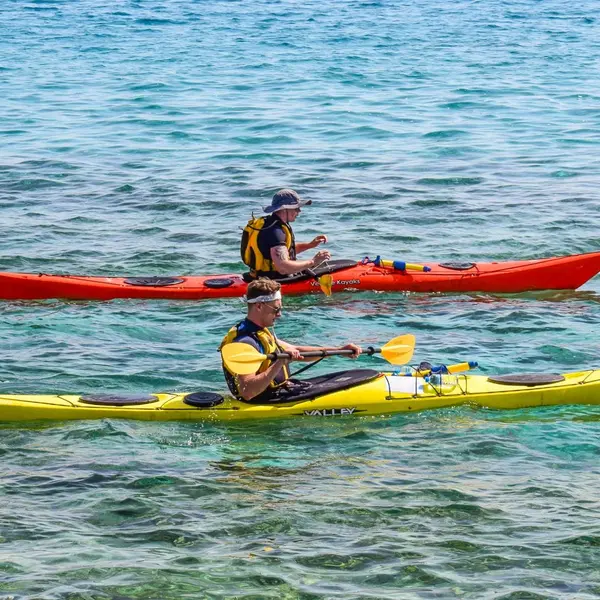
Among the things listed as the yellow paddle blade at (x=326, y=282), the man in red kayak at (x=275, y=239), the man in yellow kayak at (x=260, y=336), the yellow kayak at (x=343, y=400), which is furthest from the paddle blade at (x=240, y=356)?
the yellow paddle blade at (x=326, y=282)

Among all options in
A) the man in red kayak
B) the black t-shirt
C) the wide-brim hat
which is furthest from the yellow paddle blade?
the wide-brim hat

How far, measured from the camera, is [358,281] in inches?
423

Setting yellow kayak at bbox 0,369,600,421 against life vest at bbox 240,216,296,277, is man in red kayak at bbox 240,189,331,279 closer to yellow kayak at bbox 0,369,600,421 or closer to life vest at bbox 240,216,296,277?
life vest at bbox 240,216,296,277

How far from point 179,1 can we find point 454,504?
95.3 ft

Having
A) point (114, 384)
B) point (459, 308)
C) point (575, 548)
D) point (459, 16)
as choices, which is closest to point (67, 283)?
point (114, 384)

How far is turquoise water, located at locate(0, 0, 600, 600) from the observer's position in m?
5.74

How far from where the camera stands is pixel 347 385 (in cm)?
752

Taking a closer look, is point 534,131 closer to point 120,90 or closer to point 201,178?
point 201,178

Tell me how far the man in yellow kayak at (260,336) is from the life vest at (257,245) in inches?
99.7

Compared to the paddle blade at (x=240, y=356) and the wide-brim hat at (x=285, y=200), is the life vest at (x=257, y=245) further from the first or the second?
the paddle blade at (x=240, y=356)

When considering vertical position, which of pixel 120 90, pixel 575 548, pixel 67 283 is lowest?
pixel 575 548

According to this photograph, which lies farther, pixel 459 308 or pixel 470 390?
pixel 459 308

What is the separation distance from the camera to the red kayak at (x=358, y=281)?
1054 cm

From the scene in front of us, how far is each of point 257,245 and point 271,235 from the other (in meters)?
0.17
